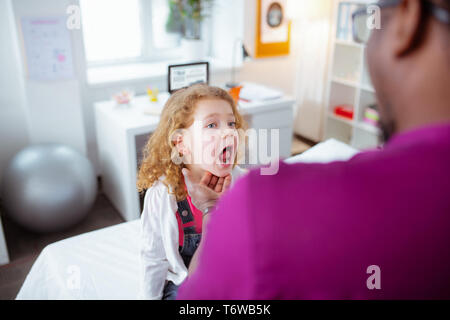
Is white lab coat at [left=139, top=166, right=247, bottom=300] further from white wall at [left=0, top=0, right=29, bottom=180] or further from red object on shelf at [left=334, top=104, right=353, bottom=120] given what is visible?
red object on shelf at [left=334, top=104, right=353, bottom=120]

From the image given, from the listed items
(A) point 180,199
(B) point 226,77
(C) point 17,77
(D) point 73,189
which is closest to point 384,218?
(A) point 180,199

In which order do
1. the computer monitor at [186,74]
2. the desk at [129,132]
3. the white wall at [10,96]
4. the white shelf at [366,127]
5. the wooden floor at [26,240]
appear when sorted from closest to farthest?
Answer: the wooden floor at [26,240] < the desk at [129,132] < the white wall at [10,96] < the computer monitor at [186,74] < the white shelf at [366,127]

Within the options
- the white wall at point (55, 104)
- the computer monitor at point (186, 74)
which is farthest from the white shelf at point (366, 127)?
the white wall at point (55, 104)

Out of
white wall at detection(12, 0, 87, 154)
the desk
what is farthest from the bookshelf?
white wall at detection(12, 0, 87, 154)

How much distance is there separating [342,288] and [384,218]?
8 cm

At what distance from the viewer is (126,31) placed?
10.8 ft

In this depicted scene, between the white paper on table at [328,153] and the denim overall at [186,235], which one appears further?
the white paper on table at [328,153]

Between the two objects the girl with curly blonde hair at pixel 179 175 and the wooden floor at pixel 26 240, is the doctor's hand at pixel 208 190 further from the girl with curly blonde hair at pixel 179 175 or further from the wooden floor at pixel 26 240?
the wooden floor at pixel 26 240

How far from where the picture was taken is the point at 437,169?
14.3 inches

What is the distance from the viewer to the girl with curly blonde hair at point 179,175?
121 cm

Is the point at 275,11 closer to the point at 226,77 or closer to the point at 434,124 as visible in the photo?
the point at 226,77

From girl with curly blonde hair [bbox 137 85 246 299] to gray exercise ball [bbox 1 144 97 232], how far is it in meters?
1.11

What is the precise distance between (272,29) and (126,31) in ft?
3.81

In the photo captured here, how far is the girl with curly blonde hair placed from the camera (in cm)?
121
